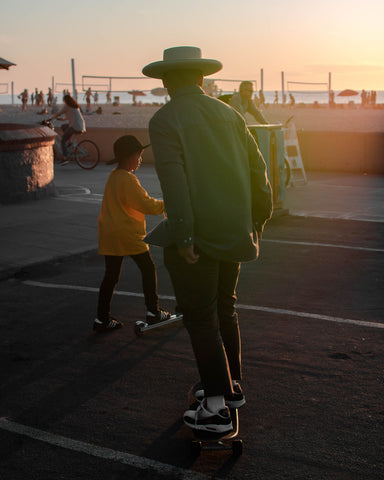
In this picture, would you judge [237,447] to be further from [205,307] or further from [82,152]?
[82,152]

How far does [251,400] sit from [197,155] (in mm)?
1700

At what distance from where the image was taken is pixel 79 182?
52.4 ft

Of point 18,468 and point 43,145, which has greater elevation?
point 43,145

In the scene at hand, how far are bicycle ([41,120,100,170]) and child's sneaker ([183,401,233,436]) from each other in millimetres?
14975

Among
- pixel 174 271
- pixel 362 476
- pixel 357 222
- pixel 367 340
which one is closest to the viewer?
pixel 362 476

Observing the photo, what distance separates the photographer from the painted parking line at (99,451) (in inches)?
133

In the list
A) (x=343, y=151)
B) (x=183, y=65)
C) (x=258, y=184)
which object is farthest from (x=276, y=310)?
(x=343, y=151)

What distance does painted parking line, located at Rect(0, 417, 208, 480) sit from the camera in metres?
3.38

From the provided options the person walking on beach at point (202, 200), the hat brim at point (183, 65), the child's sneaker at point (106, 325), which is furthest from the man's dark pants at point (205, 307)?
the child's sneaker at point (106, 325)

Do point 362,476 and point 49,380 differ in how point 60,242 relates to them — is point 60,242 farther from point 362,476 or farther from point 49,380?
point 362,476

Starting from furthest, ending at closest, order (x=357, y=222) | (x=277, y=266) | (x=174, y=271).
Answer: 1. (x=357, y=222)
2. (x=277, y=266)
3. (x=174, y=271)

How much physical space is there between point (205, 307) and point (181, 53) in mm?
1359

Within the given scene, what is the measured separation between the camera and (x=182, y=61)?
3.43 m

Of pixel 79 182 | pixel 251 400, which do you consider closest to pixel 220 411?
pixel 251 400
